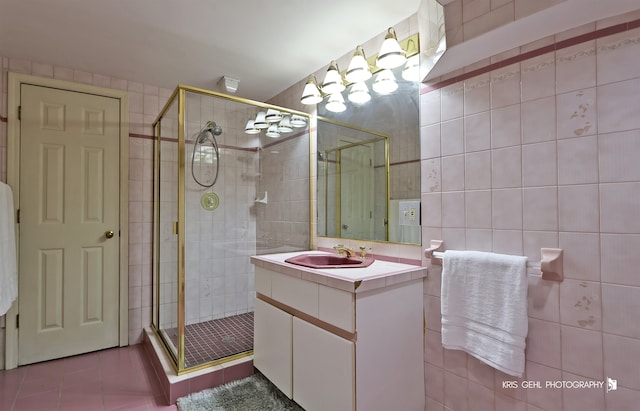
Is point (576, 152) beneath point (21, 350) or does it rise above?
above

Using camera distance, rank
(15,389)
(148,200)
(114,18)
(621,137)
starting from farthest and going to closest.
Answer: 1. (148,200)
2. (15,389)
3. (114,18)
4. (621,137)

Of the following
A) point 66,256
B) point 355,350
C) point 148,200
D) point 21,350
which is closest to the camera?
point 355,350

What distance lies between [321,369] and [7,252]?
214cm

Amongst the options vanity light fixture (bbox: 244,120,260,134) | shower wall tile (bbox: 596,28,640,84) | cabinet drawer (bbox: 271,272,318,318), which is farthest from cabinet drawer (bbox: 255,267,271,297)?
shower wall tile (bbox: 596,28,640,84)

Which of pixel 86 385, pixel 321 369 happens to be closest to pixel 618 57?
pixel 321 369

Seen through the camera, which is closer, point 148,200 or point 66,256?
point 66,256

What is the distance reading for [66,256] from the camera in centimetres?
242

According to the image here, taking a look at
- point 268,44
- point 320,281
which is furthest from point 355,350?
point 268,44

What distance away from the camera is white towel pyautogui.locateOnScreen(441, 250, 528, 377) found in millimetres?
1264

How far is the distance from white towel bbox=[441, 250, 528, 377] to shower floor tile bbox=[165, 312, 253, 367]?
1405mm

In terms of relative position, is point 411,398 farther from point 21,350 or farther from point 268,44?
point 21,350

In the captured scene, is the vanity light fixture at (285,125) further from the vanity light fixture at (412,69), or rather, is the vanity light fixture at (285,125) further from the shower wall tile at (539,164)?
the shower wall tile at (539,164)

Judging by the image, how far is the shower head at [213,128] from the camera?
2193 millimetres

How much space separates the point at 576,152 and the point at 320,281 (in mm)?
1178
